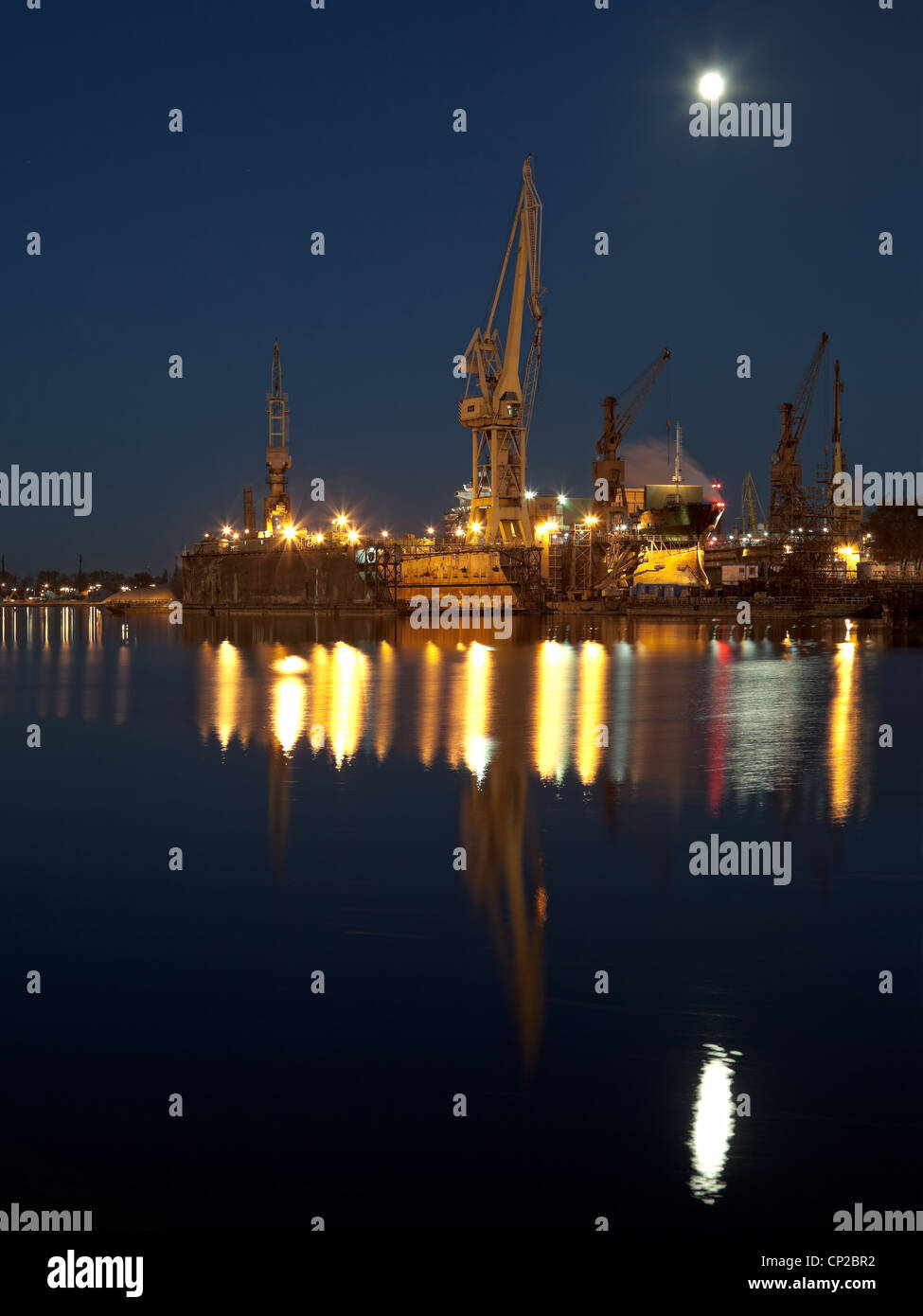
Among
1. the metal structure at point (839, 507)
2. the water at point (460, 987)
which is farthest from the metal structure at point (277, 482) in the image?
the water at point (460, 987)

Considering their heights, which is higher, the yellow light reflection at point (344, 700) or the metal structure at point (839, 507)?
the metal structure at point (839, 507)

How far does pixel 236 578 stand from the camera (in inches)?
6289

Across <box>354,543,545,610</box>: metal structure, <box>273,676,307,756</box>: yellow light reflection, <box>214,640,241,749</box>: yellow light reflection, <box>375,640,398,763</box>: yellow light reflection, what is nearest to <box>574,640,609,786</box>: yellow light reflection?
<box>375,640,398,763</box>: yellow light reflection

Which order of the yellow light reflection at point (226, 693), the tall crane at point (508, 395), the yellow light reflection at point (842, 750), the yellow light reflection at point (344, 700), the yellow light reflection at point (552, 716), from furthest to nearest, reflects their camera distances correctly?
1. the tall crane at point (508, 395)
2. the yellow light reflection at point (226, 693)
3. the yellow light reflection at point (344, 700)
4. the yellow light reflection at point (552, 716)
5. the yellow light reflection at point (842, 750)

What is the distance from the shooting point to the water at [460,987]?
735cm

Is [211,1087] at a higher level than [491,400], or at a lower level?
lower

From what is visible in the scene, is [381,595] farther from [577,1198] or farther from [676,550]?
[577,1198]

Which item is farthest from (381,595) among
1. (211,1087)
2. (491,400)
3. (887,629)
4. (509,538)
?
(211,1087)

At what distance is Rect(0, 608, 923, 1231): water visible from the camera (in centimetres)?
735

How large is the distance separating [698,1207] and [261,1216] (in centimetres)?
265

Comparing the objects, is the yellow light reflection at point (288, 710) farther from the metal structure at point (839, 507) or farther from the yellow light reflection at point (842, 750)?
the metal structure at point (839, 507)

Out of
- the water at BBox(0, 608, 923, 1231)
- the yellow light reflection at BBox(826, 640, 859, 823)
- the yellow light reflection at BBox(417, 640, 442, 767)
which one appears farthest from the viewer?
the yellow light reflection at BBox(417, 640, 442, 767)

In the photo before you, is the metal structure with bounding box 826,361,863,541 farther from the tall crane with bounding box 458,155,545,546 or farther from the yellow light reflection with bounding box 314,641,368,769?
the yellow light reflection with bounding box 314,641,368,769

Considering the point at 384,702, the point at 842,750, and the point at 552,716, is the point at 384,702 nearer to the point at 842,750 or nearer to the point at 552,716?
the point at 552,716
